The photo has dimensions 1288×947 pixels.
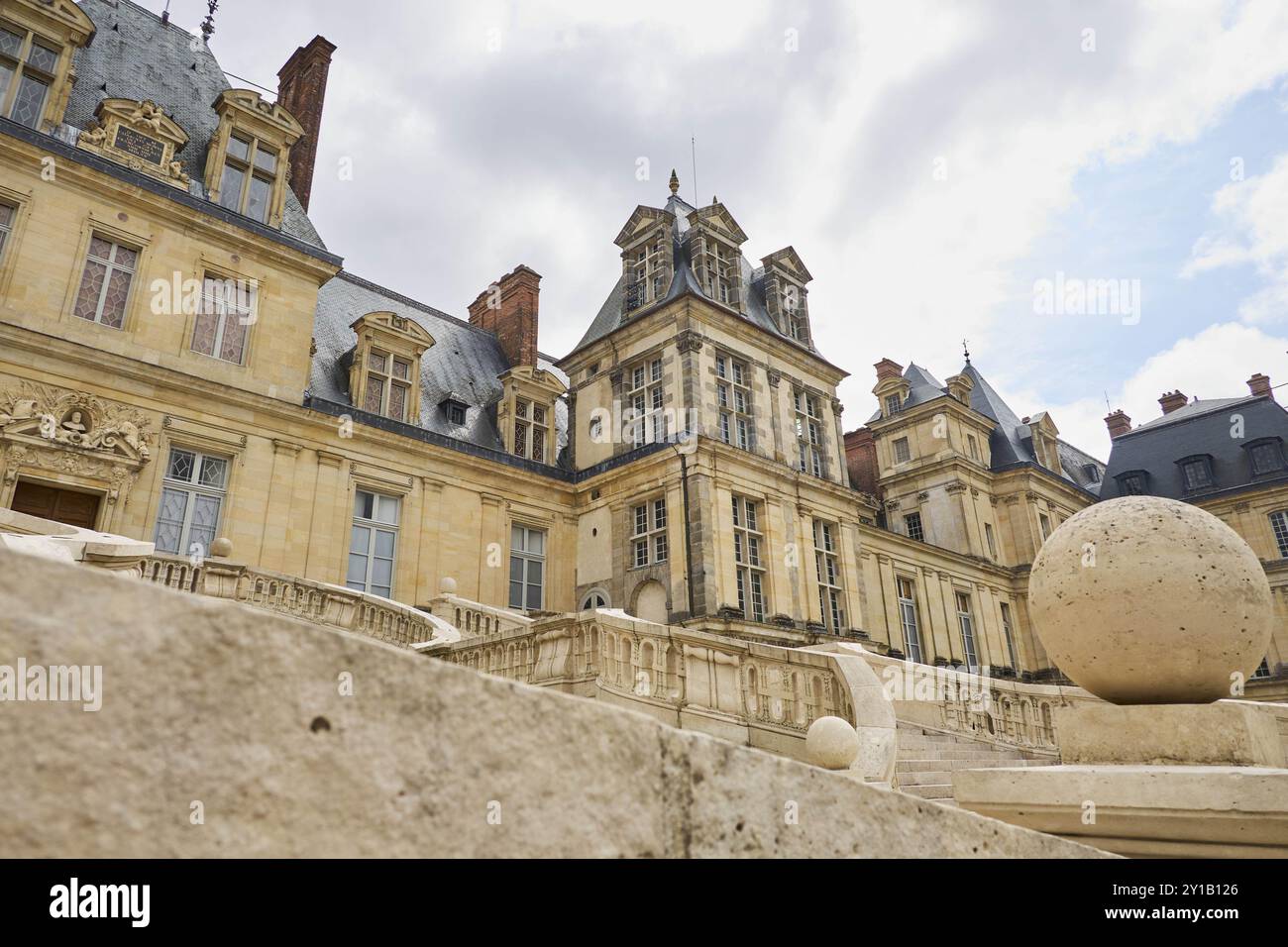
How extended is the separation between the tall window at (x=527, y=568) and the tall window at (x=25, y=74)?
12891mm

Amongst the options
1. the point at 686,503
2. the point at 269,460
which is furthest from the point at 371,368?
the point at 686,503

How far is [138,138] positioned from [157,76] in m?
3.52

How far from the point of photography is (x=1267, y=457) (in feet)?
113

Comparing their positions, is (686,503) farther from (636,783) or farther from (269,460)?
(636,783)

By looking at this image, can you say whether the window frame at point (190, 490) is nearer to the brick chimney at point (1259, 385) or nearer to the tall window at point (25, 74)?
the tall window at point (25, 74)

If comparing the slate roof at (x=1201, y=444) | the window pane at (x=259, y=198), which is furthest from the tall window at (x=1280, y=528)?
the window pane at (x=259, y=198)

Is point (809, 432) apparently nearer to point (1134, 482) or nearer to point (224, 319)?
point (224, 319)

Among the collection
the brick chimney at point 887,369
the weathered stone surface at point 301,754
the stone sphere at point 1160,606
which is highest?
the brick chimney at point 887,369

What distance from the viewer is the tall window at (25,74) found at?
14.3m

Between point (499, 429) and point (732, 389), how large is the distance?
6.64 m

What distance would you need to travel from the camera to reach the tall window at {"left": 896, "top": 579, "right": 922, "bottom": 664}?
2581 cm

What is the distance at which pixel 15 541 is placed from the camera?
6766 mm

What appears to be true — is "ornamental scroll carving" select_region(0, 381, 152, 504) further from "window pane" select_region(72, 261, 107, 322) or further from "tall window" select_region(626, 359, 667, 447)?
"tall window" select_region(626, 359, 667, 447)

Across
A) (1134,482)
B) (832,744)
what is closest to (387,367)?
(832,744)
